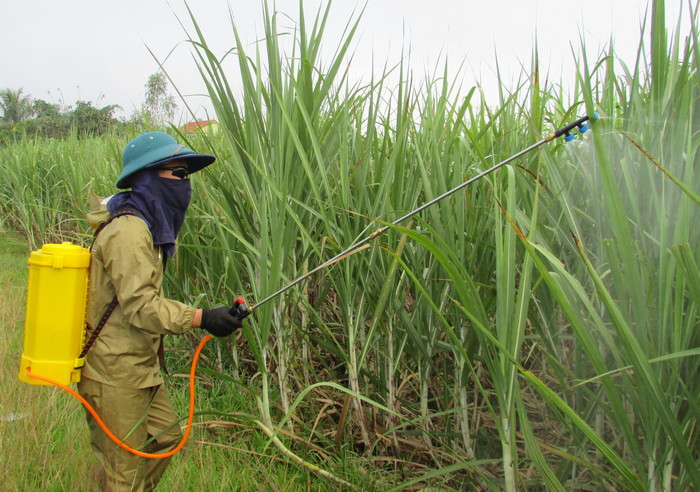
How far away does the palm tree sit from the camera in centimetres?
3016

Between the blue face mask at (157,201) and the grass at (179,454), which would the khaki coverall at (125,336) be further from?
the grass at (179,454)

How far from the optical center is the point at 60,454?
84.7 inches

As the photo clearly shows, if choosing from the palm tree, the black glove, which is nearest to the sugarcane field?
the black glove

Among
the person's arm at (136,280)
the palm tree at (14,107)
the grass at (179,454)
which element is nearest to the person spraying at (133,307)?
the person's arm at (136,280)

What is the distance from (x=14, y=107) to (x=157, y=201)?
1425 inches

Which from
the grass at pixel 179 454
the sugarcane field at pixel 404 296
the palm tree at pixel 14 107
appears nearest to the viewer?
the sugarcane field at pixel 404 296

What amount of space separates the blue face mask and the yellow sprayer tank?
0.69 feet

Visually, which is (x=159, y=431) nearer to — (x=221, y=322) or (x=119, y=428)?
(x=119, y=428)

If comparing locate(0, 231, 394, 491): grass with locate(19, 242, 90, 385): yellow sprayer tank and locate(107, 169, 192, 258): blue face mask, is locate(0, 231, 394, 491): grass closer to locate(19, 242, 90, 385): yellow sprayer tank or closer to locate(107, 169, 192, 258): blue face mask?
locate(19, 242, 90, 385): yellow sprayer tank

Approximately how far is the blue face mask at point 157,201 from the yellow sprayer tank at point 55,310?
21 cm

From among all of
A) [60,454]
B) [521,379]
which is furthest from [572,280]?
[60,454]

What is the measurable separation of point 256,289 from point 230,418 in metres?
0.81

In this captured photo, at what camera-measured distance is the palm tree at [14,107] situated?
30156 millimetres

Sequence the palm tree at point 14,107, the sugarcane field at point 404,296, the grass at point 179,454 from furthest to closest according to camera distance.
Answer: the palm tree at point 14,107 < the grass at point 179,454 < the sugarcane field at point 404,296
